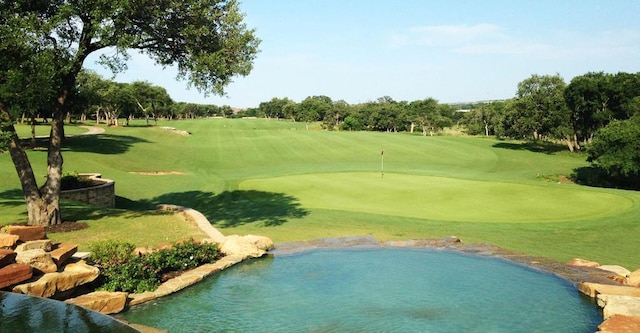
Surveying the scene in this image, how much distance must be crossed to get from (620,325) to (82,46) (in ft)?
63.1

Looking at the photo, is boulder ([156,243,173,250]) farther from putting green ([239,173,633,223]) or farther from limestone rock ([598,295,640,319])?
putting green ([239,173,633,223])

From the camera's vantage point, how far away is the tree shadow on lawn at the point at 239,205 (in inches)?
952

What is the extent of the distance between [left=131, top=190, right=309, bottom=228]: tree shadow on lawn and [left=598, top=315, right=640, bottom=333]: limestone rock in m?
15.2

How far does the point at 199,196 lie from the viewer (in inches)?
1282

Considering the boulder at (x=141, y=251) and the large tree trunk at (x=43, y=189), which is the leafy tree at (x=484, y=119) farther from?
the boulder at (x=141, y=251)

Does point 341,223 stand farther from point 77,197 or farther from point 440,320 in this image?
point 77,197

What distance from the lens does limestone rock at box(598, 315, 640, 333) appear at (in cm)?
935

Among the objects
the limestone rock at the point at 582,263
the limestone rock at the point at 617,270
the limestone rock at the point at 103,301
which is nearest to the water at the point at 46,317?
the limestone rock at the point at 103,301

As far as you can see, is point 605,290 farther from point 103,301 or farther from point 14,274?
point 14,274

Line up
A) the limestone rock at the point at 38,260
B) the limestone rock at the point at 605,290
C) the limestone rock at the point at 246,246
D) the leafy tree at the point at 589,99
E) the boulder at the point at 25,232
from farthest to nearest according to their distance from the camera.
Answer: the leafy tree at the point at 589,99 → the limestone rock at the point at 246,246 → the boulder at the point at 25,232 → the limestone rock at the point at 605,290 → the limestone rock at the point at 38,260

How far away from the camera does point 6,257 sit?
10.8m

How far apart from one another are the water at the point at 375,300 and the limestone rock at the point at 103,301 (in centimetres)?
36

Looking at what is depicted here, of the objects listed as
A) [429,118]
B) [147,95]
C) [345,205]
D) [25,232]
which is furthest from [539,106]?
[147,95]

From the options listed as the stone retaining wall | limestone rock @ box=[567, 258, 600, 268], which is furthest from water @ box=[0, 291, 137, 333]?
the stone retaining wall
